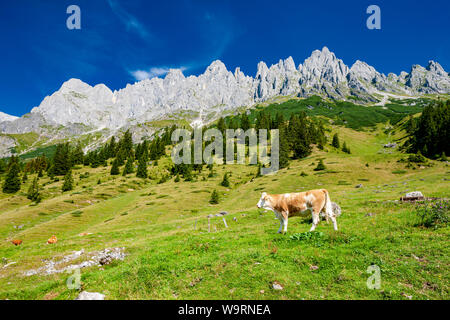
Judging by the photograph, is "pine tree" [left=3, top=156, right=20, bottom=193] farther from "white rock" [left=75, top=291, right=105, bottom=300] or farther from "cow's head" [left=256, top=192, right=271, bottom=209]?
"cow's head" [left=256, top=192, right=271, bottom=209]

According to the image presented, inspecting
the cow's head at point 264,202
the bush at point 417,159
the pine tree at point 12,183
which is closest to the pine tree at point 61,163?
the pine tree at point 12,183

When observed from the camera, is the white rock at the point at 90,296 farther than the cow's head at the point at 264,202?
No

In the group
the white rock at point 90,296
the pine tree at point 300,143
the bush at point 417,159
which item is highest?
the pine tree at point 300,143

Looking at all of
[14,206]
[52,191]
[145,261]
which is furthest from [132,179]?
[145,261]

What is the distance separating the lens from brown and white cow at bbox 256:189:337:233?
538 inches

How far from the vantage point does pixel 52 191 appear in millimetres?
88750

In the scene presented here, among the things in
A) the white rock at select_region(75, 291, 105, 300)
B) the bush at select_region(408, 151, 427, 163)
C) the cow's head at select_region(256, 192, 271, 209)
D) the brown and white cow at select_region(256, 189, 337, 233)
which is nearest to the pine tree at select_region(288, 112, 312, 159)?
the bush at select_region(408, 151, 427, 163)

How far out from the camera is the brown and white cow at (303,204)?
13.7 m

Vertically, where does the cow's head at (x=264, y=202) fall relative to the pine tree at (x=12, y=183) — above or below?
above

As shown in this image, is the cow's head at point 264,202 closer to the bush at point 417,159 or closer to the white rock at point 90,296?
the white rock at point 90,296

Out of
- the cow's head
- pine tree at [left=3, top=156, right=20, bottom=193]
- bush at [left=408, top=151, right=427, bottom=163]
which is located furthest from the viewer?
pine tree at [left=3, top=156, right=20, bottom=193]

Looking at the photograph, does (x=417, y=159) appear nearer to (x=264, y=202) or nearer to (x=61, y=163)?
(x=264, y=202)

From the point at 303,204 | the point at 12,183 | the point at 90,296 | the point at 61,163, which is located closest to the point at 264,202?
the point at 303,204

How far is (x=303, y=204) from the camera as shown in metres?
13.9
